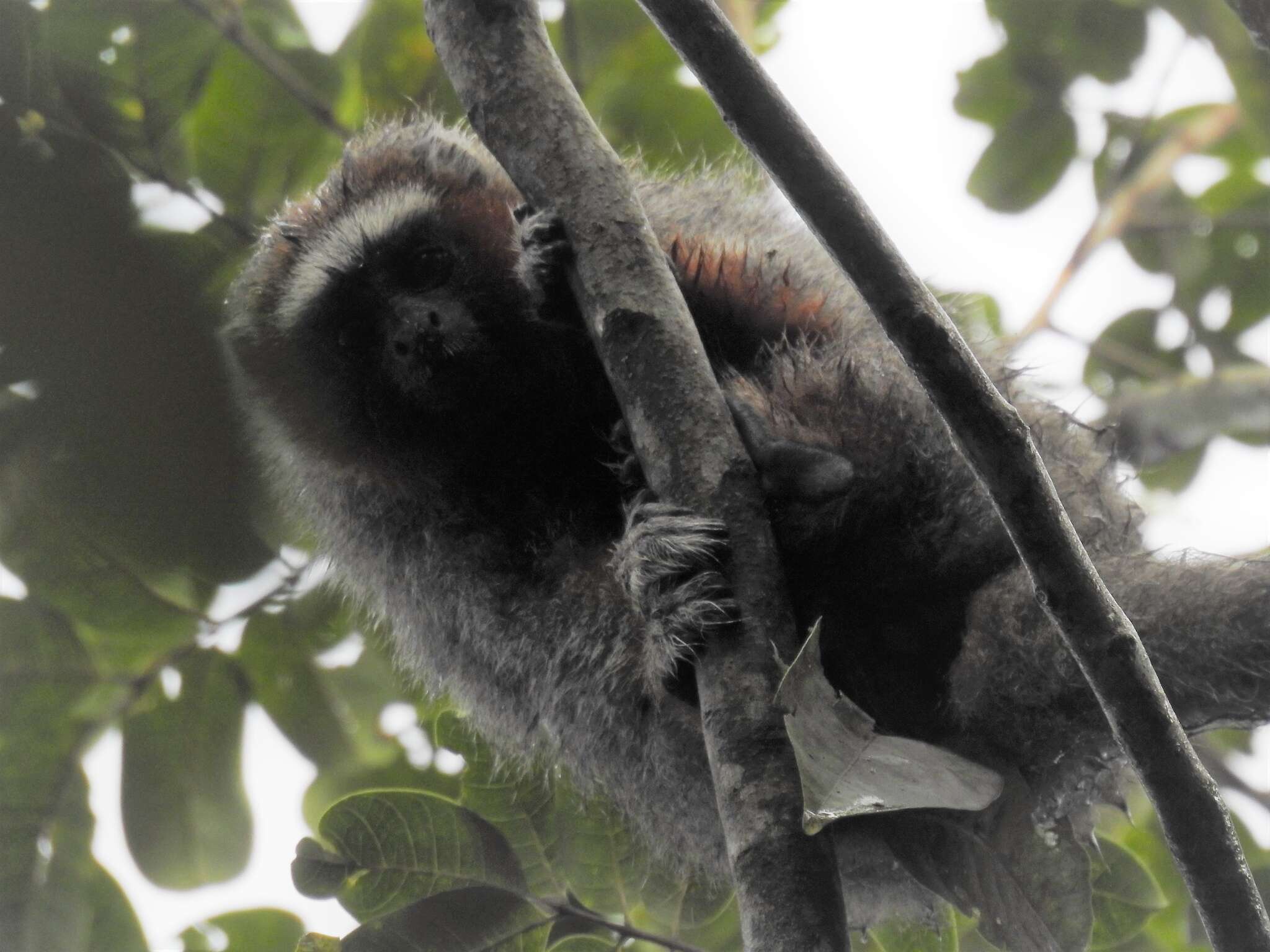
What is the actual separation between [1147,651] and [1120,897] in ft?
3.40

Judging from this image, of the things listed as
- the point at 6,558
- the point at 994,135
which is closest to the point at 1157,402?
the point at 994,135

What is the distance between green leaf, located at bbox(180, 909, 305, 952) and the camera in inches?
120

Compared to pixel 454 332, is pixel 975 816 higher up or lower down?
lower down

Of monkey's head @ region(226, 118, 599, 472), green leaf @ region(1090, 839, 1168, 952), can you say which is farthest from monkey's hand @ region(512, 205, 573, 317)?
green leaf @ region(1090, 839, 1168, 952)

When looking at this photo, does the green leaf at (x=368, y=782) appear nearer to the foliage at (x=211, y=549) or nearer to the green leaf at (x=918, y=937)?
the foliage at (x=211, y=549)

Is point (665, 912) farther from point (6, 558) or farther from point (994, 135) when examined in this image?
point (994, 135)

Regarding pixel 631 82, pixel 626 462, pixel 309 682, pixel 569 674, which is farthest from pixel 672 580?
pixel 631 82

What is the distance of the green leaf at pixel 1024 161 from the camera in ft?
14.7

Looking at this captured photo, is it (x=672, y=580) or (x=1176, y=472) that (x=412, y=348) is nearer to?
(x=672, y=580)

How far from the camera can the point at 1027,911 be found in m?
2.23

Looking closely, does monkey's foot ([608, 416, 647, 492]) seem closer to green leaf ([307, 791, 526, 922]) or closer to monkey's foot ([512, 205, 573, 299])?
monkey's foot ([512, 205, 573, 299])

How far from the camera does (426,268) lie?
3482 mm

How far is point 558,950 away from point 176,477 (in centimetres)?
152

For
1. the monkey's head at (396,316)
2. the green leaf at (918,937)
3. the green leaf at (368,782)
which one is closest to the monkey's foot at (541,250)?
the monkey's head at (396,316)
